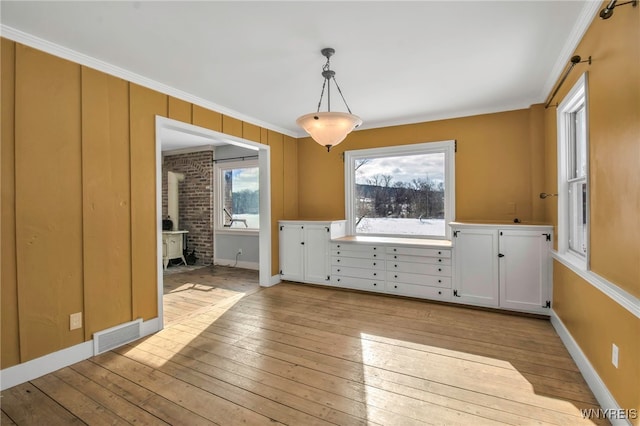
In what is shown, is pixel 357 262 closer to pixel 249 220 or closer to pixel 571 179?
pixel 571 179

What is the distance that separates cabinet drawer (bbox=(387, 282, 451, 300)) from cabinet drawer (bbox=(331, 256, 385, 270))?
293 millimetres

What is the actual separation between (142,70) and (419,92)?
111 inches

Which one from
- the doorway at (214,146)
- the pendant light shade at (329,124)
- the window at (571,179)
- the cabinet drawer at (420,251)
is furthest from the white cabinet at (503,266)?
the doorway at (214,146)

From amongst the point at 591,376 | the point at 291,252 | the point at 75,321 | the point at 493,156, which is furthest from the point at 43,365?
the point at 493,156

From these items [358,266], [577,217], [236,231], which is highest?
[577,217]

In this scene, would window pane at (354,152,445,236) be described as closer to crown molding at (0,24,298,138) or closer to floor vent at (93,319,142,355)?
crown molding at (0,24,298,138)

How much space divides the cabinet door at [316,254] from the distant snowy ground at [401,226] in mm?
727

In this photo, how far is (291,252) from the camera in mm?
4832

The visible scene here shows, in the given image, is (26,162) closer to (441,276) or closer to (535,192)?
(441,276)

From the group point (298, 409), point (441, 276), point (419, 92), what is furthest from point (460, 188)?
point (298, 409)

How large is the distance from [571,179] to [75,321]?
443 centimetres

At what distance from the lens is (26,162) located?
2.20 m

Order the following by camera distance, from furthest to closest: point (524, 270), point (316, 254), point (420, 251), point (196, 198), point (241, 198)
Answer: point (196, 198) < point (241, 198) < point (316, 254) < point (420, 251) < point (524, 270)

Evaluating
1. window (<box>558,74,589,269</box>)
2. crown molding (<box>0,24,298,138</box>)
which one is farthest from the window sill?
window (<box>558,74,589,269</box>)
